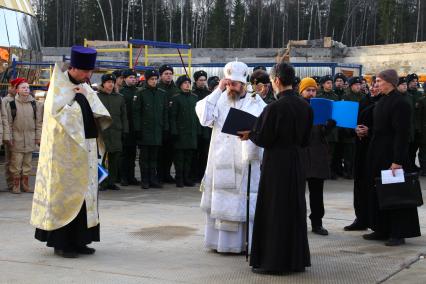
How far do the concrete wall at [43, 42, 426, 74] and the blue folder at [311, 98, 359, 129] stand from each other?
114 feet

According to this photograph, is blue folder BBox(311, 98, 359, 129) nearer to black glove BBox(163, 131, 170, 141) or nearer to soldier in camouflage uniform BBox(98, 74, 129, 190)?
soldier in camouflage uniform BBox(98, 74, 129, 190)

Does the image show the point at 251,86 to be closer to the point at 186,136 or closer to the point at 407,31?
the point at 186,136

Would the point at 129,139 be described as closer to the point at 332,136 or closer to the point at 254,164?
the point at 332,136

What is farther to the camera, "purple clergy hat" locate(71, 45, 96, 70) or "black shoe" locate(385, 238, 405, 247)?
"black shoe" locate(385, 238, 405, 247)

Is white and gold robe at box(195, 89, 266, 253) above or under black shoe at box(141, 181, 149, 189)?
above

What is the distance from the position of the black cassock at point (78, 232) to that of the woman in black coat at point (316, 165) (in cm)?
263

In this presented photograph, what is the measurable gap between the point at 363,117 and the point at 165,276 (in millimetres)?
3296

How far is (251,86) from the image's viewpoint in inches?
308

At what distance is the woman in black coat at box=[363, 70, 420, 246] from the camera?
299 inches

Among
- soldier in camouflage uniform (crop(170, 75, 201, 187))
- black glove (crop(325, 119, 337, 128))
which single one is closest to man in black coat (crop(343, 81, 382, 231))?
black glove (crop(325, 119, 337, 128))

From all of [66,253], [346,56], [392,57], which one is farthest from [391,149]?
[346,56]

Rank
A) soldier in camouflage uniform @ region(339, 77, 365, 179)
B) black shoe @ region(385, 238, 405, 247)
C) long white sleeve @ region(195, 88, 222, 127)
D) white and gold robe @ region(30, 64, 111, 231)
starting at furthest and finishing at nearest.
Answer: soldier in camouflage uniform @ region(339, 77, 365, 179), black shoe @ region(385, 238, 405, 247), long white sleeve @ region(195, 88, 222, 127), white and gold robe @ region(30, 64, 111, 231)

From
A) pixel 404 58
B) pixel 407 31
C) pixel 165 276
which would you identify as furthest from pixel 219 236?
pixel 407 31

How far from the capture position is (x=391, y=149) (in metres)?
7.77
